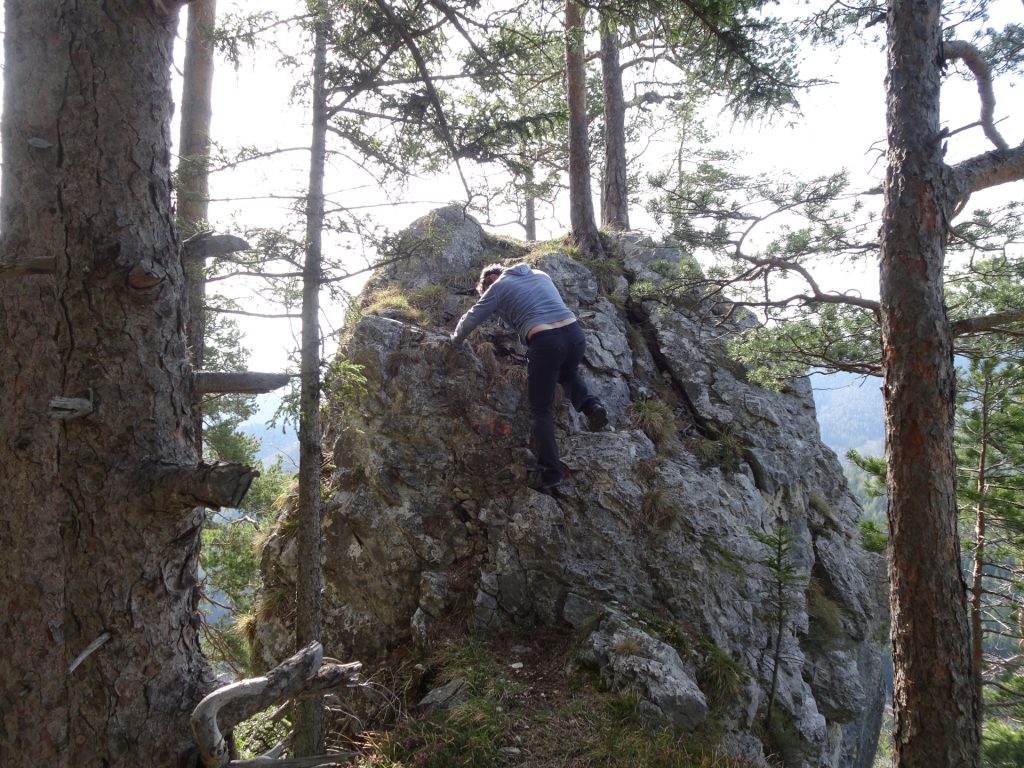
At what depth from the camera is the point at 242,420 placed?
30.9 feet

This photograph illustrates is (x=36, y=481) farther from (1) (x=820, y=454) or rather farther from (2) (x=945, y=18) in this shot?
(1) (x=820, y=454)

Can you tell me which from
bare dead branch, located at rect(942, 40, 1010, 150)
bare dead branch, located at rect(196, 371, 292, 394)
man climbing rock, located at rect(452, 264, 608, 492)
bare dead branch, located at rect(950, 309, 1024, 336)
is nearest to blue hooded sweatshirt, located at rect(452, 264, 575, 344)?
man climbing rock, located at rect(452, 264, 608, 492)

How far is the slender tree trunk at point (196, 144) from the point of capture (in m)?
5.32

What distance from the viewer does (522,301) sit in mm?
6035

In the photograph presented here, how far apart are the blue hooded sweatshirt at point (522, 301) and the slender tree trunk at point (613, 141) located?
5676 millimetres

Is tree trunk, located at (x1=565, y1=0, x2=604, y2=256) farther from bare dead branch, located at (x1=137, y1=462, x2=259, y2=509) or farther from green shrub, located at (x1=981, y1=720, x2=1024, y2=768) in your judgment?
green shrub, located at (x1=981, y1=720, x2=1024, y2=768)

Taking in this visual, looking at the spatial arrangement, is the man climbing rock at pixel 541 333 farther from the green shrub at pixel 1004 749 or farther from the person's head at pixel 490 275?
the green shrub at pixel 1004 749

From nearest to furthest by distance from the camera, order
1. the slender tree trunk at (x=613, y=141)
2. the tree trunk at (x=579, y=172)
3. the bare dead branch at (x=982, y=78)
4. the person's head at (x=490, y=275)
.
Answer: the bare dead branch at (x=982, y=78)
the person's head at (x=490, y=275)
the tree trunk at (x=579, y=172)
the slender tree trunk at (x=613, y=141)

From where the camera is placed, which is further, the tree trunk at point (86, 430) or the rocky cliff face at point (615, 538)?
the rocky cliff face at point (615, 538)

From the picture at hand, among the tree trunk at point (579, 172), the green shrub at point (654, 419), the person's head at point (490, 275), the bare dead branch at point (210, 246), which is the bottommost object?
the green shrub at point (654, 419)

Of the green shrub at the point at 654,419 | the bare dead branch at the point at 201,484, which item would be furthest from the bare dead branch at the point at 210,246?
the green shrub at the point at 654,419

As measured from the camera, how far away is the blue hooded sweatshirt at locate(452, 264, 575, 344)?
5.98 m

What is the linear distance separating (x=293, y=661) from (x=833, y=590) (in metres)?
6.54

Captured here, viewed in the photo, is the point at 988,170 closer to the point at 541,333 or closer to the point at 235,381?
the point at 541,333
